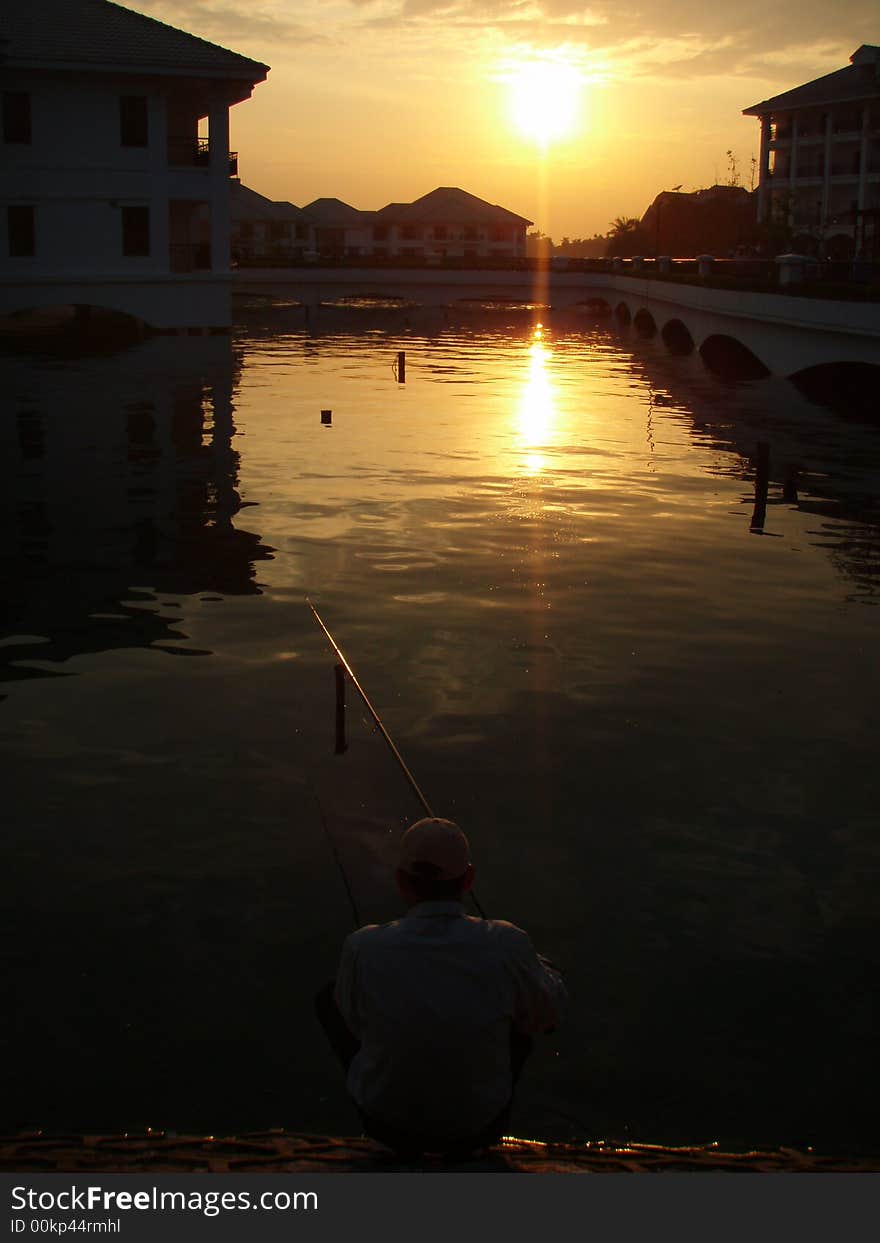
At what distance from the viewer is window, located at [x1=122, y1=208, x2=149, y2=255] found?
54312 millimetres

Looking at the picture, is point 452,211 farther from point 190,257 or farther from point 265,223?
point 190,257

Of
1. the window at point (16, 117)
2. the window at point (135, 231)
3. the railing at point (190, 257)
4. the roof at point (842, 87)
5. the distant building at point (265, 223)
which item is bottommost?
the railing at point (190, 257)

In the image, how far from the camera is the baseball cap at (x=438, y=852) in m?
5.36

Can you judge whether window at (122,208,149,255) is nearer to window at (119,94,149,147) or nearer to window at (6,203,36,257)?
window at (119,94,149,147)

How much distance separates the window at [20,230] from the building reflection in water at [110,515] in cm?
1259

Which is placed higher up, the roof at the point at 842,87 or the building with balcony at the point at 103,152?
the roof at the point at 842,87

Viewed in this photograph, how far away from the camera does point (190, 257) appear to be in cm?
5694

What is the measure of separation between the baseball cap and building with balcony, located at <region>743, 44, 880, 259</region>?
8676cm

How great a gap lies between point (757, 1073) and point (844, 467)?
23794 mm

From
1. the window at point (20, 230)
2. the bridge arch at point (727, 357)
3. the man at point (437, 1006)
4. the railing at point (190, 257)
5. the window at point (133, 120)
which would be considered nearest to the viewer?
the man at point (437, 1006)

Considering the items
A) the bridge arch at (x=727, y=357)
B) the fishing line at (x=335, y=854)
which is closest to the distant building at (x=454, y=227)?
the bridge arch at (x=727, y=357)

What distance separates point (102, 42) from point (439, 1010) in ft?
177

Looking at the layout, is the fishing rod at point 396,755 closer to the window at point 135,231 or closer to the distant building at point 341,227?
the window at point 135,231

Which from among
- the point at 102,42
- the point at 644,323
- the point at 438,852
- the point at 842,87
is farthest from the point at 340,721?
the point at 842,87
